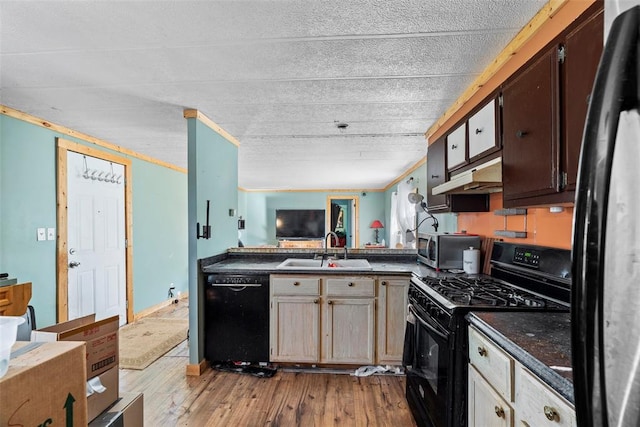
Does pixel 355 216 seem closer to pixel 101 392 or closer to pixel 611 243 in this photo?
pixel 101 392

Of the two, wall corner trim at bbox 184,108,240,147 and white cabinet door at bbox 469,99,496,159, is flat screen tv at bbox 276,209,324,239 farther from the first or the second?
white cabinet door at bbox 469,99,496,159

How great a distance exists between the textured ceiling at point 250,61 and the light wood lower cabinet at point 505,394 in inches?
56.8

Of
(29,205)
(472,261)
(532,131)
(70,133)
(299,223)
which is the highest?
(70,133)

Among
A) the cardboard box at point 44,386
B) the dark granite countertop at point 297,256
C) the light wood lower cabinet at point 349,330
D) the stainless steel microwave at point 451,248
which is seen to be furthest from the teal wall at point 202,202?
the stainless steel microwave at point 451,248

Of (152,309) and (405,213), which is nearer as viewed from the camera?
(152,309)

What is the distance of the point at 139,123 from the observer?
2801 millimetres

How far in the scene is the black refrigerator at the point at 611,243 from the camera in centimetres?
36

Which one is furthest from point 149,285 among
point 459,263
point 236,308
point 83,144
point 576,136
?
point 576,136

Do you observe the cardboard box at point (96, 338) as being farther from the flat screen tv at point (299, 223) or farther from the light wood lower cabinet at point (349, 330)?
the flat screen tv at point (299, 223)

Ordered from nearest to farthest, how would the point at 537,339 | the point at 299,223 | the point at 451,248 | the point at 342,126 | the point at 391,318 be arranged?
the point at 537,339
the point at 451,248
the point at 391,318
the point at 342,126
the point at 299,223

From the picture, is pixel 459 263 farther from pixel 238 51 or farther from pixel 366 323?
pixel 238 51

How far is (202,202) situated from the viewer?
2.56 meters

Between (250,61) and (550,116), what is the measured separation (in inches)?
59.9

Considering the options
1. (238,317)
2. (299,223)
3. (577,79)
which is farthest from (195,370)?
(299,223)
